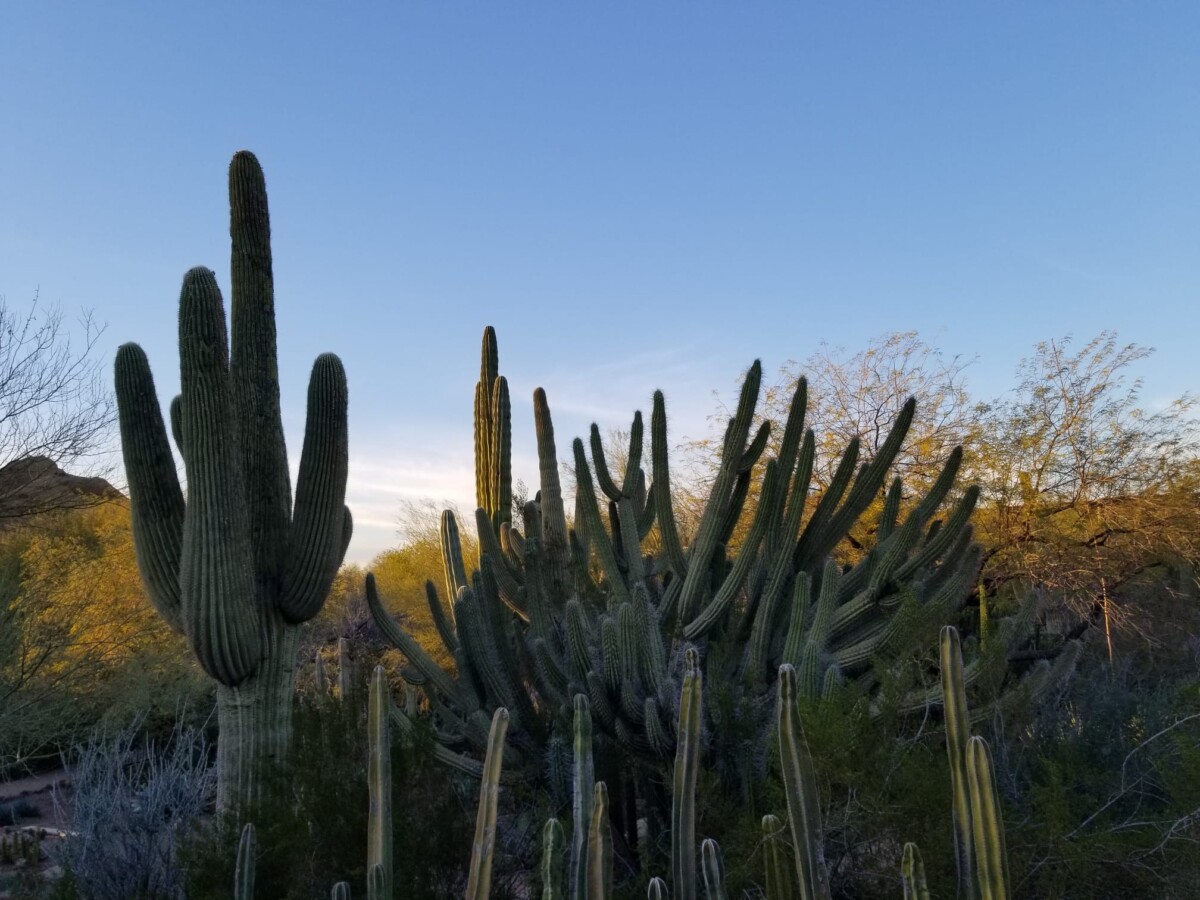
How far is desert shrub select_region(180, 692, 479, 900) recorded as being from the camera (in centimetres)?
488

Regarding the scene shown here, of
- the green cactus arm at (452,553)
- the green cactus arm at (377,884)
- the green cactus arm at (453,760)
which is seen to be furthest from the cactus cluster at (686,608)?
the green cactus arm at (377,884)

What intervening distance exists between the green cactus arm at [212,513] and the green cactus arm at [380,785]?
7.79 ft

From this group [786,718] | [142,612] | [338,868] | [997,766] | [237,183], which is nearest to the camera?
[786,718]

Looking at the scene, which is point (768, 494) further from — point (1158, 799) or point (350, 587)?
point (350, 587)

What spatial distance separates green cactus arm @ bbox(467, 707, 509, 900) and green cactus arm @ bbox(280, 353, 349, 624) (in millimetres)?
3429

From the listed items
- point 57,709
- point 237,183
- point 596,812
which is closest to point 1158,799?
point 596,812

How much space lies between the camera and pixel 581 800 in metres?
4.09

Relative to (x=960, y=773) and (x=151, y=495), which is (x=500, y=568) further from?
(x=960, y=773)

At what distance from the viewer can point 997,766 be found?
215 inches

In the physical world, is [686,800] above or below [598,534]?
below

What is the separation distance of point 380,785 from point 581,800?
35.6 inches

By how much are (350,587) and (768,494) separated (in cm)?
2508

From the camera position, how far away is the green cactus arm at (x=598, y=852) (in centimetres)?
353

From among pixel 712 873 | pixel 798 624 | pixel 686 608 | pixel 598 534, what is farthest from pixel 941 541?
pixel 712 873
